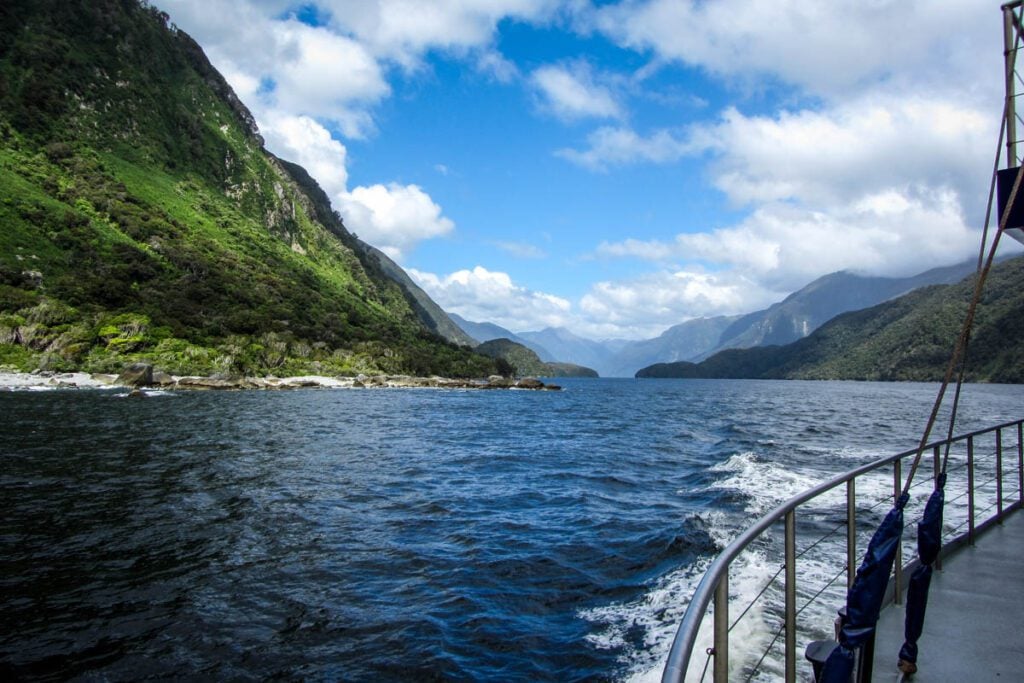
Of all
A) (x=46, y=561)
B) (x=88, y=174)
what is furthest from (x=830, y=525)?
A: (x=88, y=174)

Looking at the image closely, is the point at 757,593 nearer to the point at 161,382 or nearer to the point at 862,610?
the point at 862,610

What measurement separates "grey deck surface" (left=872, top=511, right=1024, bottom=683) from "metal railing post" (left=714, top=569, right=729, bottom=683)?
113 inches

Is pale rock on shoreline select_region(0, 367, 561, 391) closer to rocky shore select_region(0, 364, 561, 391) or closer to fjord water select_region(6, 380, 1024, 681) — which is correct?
rocky shore select_region(0, 364, 561, 391)

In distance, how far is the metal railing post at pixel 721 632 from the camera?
276cm

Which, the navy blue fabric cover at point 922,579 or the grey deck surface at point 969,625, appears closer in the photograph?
the navy blue fabric cover at point 922,579

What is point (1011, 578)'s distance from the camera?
6.70 meters

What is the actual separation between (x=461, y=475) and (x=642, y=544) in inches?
406

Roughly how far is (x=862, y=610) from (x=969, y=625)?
348 centimetres

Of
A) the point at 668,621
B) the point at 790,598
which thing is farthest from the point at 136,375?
the point at 790,598

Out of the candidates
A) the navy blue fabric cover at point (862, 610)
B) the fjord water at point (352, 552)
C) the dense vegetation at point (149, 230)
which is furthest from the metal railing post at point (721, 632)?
the dense vegetation at point (149, 230)

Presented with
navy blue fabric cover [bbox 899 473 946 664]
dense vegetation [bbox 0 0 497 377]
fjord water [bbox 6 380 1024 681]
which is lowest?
fjord water [bbox 6 380 1024 681]

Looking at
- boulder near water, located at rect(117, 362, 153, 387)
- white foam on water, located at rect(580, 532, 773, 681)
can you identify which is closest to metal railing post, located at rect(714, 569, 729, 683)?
white foam on water, located at rect(580, 532, 773, 681)

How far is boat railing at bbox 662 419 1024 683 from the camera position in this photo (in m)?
2.84

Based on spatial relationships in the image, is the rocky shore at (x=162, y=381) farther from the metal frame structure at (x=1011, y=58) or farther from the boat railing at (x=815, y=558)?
the metal frame structure at (x=1011, y=58)
